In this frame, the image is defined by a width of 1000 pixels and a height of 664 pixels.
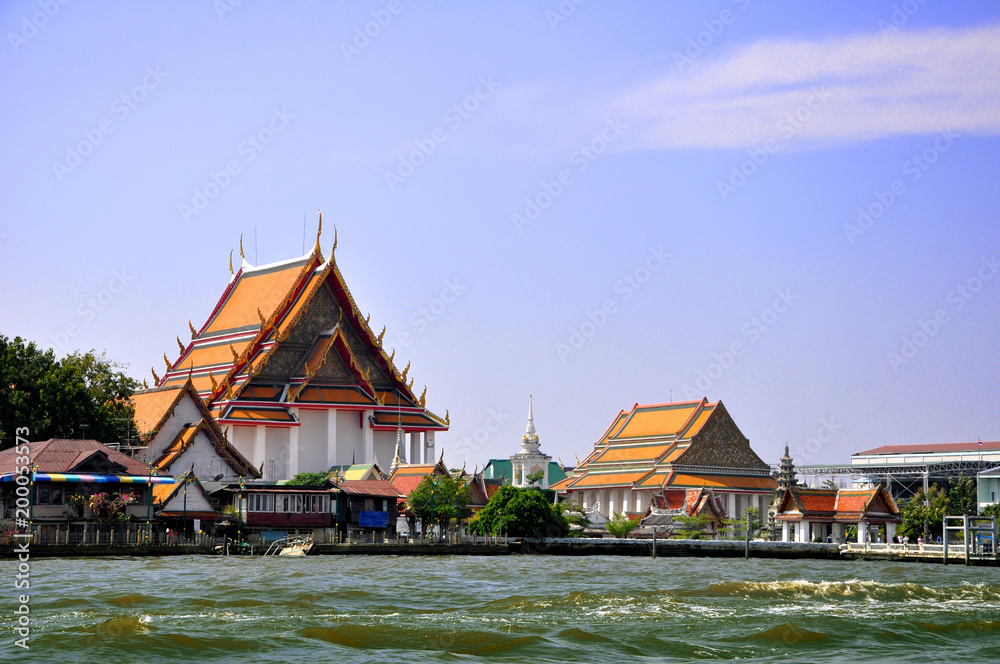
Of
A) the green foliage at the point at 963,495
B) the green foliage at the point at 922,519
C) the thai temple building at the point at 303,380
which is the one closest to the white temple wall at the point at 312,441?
the thai temple building at the point at 303,380

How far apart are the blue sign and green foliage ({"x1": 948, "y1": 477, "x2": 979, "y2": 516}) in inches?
1407

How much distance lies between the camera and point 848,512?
59.2 metres

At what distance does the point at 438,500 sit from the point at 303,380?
38.5ft

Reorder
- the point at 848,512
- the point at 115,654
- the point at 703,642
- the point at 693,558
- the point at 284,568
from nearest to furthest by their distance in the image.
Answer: the point at 115,654, the point at 703,642, the point at 284,568, the point at 693,558, the point at 848,512

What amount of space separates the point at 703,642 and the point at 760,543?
37.4 meters

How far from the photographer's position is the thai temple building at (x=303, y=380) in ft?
212

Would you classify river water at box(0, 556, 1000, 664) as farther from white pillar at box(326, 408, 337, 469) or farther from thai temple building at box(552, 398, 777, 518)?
thai temple building at box(552, 398, 777, 518)

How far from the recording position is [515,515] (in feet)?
184

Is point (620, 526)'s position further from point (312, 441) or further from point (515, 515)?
point (312, 441)

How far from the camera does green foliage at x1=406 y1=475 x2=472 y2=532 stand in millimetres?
56406

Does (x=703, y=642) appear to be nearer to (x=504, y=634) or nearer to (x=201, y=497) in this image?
(x=504, y=634)

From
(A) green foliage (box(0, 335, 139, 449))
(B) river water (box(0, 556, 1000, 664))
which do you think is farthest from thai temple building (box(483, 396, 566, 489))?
(B) river water (box(0, 556, 1000, 664))

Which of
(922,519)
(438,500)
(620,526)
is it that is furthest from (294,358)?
(922,519)

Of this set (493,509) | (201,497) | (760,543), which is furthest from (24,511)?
(760,543)
